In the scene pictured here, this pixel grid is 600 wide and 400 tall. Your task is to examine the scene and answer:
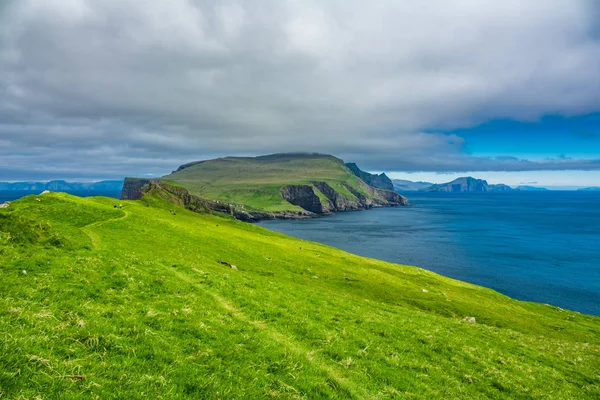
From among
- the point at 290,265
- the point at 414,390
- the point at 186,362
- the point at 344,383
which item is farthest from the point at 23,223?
the point at 290,265

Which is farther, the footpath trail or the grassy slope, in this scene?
the footpath trail

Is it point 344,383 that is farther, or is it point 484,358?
point 484,358

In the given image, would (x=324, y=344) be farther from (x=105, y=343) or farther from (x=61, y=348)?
(x=61, y=348)

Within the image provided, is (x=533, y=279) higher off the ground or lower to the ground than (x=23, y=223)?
lower

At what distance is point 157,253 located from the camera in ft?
118

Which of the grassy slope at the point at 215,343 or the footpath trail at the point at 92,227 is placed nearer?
the grassy slope at the point at 215,343

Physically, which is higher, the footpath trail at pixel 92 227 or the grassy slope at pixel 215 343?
the footpath trail at pixel 92 227

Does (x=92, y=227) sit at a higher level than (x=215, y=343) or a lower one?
higher

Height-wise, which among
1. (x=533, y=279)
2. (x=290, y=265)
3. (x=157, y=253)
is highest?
(x=157, y=253)

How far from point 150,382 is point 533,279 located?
140 meters

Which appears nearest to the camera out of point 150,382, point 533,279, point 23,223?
point 150,382

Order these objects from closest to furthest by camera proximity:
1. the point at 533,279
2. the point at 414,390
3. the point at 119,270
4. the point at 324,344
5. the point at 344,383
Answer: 1. the point at 344,383
2. the point at 414,390
3. the point at 324,344
4. the point at 119,270
5. the point at 533,279

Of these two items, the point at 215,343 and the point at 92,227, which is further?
the point at 92,227

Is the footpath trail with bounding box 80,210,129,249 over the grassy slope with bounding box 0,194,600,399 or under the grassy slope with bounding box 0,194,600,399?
over
